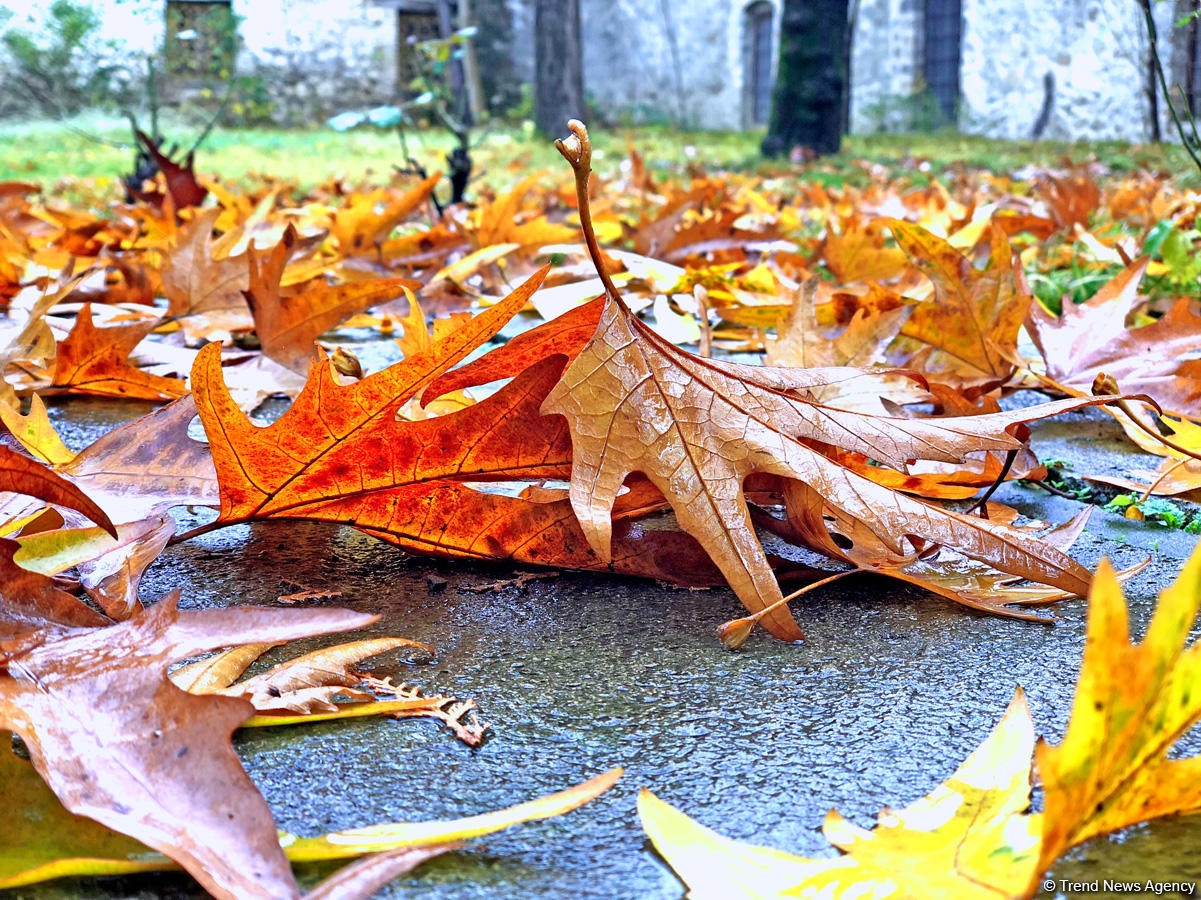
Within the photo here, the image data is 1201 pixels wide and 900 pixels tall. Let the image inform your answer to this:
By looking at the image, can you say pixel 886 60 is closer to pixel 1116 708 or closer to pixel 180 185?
pixel 180 185

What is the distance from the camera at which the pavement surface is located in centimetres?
53

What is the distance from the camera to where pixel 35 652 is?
61cm

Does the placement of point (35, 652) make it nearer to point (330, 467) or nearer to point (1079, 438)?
point (330, 467)

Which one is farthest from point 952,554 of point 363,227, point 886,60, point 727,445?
point 886,60

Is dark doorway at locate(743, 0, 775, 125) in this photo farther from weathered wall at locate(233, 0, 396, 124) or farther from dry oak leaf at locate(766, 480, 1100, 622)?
dry oak leaf at locate(766, 480, 1100, 622)

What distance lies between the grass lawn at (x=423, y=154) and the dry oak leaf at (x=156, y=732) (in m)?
5.08

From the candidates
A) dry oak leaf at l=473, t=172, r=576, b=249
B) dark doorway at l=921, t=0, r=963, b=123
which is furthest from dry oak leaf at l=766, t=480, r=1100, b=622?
dark doorway at l=921, t=0, r=963, b=123

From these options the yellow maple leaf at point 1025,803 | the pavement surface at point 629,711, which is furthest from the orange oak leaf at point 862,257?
the yellow maple leaf at point 1025,803

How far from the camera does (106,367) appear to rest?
4.50 feet

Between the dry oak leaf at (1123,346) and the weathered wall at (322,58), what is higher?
the weathered wall at (322,58)

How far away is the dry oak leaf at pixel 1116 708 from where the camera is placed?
37 cm

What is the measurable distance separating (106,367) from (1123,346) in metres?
1.25

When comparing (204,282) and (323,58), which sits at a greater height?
(323,58)

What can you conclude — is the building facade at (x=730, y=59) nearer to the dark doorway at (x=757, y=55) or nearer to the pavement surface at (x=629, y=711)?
the dark doorway at (x=757, y=55)
